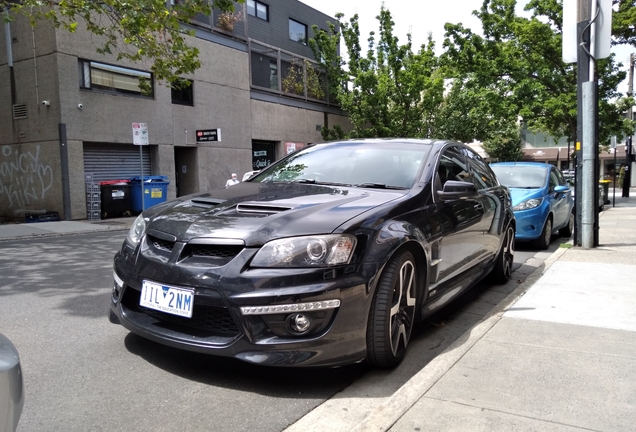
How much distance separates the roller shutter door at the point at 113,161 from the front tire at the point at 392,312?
1517 cm

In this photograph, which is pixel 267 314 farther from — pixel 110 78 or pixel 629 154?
pixel 629 154

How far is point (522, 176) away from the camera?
30.6ft

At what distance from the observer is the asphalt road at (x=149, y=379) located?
107 inches

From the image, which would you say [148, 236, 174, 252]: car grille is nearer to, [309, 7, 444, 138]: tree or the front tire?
the front tire

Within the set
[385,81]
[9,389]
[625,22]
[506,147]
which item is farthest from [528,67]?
[506,147]

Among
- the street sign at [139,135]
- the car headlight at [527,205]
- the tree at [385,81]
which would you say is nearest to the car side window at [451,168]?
the car headlight at [527,205]

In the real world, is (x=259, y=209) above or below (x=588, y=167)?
below

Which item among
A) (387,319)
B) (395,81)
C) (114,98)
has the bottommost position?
(387,319)

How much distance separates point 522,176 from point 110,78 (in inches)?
518

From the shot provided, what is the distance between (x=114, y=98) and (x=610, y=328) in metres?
16.0

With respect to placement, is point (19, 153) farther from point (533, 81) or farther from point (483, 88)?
point (533, 81)

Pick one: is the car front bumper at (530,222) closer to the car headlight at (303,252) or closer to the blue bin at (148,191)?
the car headlight at (303,252)

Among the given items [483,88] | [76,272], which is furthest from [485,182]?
[483,88]

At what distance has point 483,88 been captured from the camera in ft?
69.7
